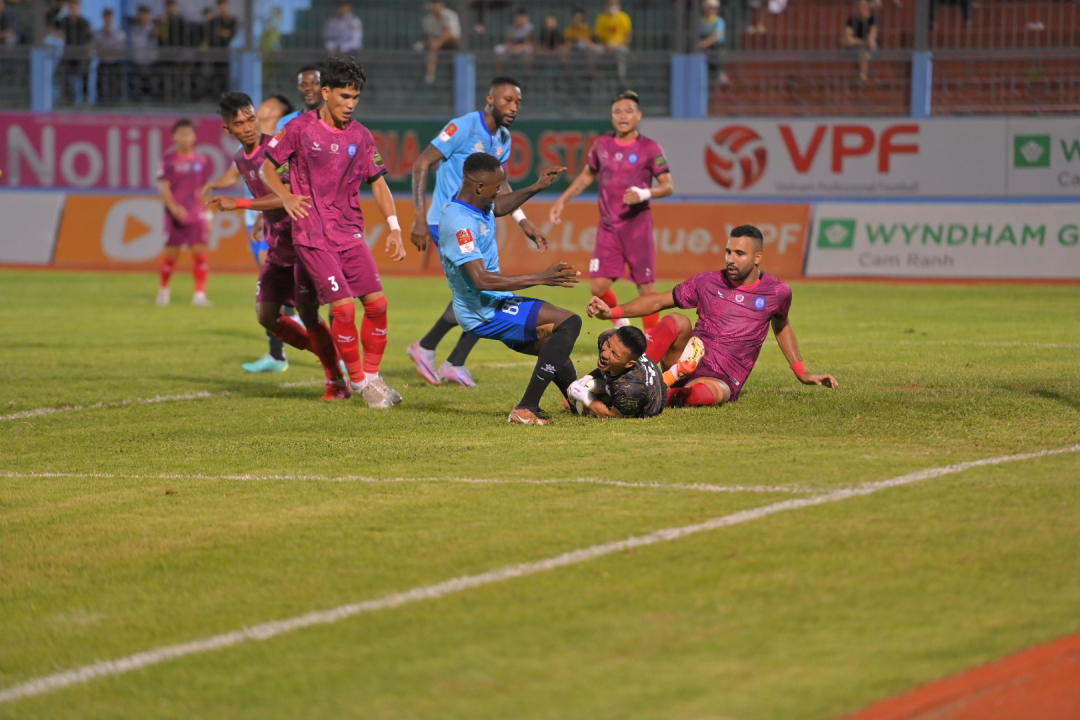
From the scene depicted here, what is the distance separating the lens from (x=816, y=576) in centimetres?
454

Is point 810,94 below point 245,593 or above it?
above

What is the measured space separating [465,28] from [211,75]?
209 inches

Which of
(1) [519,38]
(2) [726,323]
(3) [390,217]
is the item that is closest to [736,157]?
(1) [519,38]

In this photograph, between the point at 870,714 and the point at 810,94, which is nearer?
the point at 870,714

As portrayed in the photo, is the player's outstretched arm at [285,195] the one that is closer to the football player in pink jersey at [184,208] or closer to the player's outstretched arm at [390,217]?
the player's outstretched arm at [390,217]

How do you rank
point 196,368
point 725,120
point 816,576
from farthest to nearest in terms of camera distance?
point 725,120
point 196,368
point 816,576

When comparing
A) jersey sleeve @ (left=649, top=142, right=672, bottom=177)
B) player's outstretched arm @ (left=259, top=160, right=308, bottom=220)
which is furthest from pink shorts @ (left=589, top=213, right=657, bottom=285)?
player's outstretched arm @ (left=259, top=160, right=308, bottom=220)

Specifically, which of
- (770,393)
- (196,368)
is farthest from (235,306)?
(770,393)

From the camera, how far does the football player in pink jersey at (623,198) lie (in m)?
12.5

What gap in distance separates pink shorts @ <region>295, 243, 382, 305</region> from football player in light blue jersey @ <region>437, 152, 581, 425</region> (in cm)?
83

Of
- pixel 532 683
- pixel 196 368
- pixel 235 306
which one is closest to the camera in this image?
pixel 532 683

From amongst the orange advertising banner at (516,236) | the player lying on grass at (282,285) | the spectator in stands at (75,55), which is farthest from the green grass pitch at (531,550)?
the spectator in stands at (75,55)

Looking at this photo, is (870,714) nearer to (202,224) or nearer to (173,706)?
(173,706)

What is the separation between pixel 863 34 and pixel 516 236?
7632 mm
